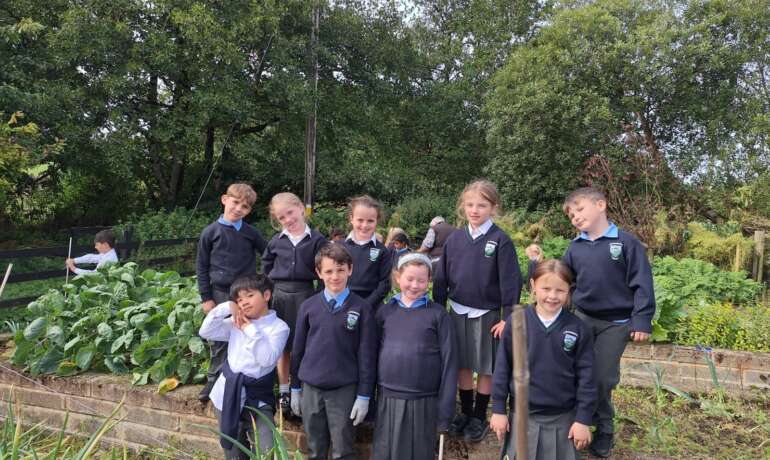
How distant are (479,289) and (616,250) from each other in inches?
29.5

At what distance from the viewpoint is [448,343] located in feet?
8.77

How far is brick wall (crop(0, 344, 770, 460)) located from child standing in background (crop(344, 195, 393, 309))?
828 millimetres

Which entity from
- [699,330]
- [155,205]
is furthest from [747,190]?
[155,205]

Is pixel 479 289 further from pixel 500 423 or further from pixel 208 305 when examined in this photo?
pixel 208 305

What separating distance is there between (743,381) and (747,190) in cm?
875

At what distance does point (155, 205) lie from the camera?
14.3 metres

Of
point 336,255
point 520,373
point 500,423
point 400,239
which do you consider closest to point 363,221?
point 336,255

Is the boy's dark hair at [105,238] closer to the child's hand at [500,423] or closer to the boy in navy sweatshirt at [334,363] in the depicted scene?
the boy in navy sweatshirt at [334,363]

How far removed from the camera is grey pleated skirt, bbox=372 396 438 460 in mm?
2637

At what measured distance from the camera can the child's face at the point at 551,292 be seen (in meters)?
2.48

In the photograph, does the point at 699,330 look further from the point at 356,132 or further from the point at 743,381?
the point at 356,132

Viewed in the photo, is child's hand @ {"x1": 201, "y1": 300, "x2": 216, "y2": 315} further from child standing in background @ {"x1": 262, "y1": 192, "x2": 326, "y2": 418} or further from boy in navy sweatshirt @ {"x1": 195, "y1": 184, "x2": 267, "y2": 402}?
child standing in background @ {"x1": 262, "y1": 192, "x2": 326, "y2": 418}

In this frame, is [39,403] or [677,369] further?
[677,369]

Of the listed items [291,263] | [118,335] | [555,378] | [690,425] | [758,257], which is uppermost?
[758,257]
